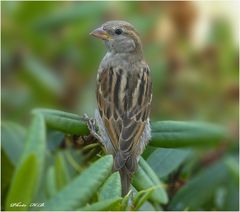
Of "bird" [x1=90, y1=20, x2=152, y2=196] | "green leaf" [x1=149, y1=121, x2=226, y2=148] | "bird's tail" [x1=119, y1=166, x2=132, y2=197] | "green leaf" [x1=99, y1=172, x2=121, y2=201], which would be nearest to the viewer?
"green leaf" [x1=99, y1=172, x2=121, y2=201]

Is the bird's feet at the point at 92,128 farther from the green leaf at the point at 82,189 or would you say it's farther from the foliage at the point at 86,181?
the green leaf at the point at 82,189

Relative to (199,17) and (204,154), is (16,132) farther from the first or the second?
(199,17)

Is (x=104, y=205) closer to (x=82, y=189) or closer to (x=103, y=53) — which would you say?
(x=82, y=189)

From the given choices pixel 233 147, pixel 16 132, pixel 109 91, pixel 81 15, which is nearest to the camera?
pixel 16 132

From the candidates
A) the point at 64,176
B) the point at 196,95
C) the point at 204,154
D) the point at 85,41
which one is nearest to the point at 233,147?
the point at 204,154

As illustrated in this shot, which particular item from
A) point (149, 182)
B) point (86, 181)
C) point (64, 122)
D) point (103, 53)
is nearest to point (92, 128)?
point (64, 122)

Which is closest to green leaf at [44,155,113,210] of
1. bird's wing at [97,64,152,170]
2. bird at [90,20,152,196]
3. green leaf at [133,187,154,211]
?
green leaf at [133,187,154,211]

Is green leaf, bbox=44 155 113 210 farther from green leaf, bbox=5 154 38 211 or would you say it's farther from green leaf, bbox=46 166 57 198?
green leaf, bbox=46 166 57 198

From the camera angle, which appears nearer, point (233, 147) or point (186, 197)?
point (186, 197)
